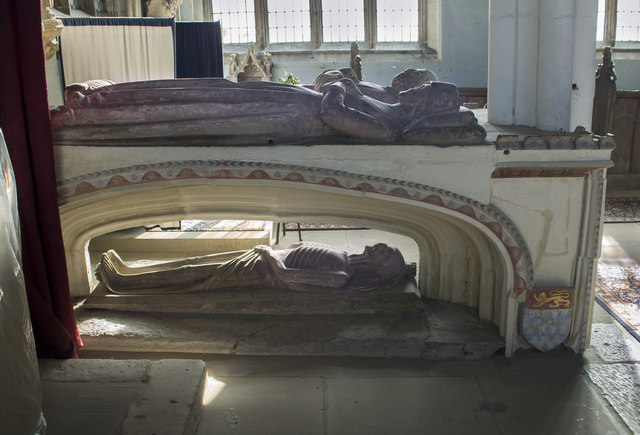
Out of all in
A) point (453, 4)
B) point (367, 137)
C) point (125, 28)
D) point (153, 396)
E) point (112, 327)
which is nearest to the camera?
point (153, 396)

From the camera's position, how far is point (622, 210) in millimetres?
7531

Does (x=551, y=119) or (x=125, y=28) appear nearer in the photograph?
(x=551, y=119)

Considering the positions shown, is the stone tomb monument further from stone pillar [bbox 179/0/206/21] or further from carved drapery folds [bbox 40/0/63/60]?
stone pillar [bbox 179/0/206/21]

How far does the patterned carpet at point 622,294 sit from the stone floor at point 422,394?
396mm

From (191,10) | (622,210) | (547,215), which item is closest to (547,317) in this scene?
(547,215)

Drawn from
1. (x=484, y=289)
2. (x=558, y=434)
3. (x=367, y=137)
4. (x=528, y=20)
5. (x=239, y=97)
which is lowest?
(x=558, y=434)

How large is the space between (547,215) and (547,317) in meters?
0.67

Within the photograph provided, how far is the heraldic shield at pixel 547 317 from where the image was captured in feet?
12.1

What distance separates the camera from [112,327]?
13.0 feet

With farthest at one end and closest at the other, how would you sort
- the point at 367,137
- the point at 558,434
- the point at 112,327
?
the point at 112,327 < the point at 367,137 < the point at 558,434

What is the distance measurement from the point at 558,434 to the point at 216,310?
7.62ft

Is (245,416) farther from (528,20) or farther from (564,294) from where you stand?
(528,20)

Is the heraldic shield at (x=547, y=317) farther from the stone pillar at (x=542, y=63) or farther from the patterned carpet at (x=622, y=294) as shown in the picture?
the stone pillar at (x=542, y=63)

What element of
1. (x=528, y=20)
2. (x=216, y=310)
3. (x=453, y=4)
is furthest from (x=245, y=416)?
(x=453, y=4)
